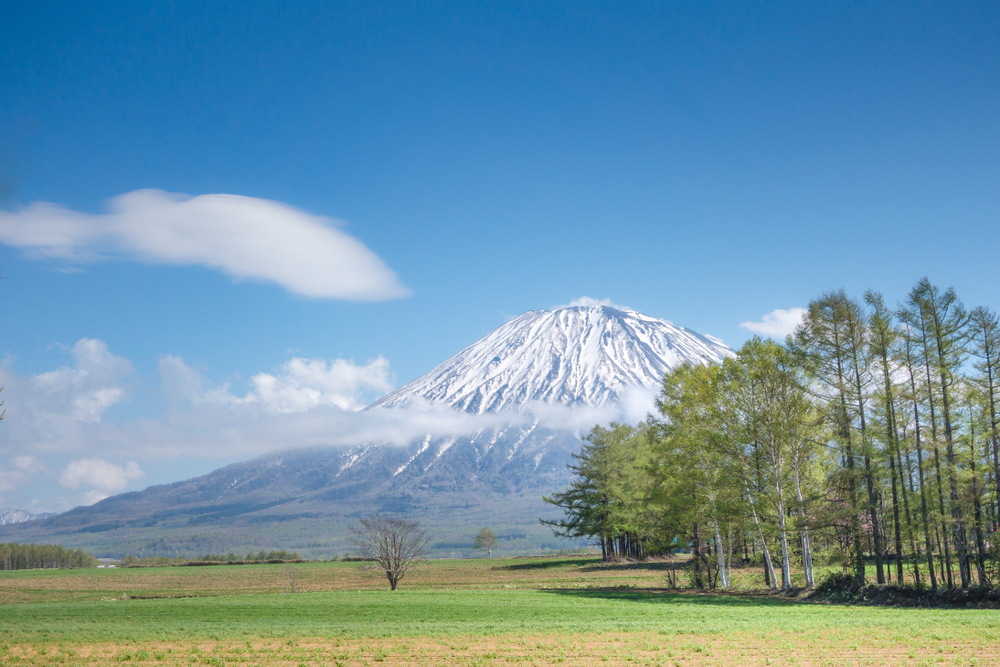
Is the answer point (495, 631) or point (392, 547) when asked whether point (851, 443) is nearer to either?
point (495, 631)

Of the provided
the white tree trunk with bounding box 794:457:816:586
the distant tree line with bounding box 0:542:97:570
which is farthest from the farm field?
the distant tree line with bounding box 0:542:97:570

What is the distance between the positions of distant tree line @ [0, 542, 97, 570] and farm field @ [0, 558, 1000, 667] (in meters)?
91.8

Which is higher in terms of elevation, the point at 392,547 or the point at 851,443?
the point at 851,443

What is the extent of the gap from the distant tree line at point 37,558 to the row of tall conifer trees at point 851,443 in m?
110

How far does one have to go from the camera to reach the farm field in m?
17.4

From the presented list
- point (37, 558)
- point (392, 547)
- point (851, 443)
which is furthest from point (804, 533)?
point (37, 558)

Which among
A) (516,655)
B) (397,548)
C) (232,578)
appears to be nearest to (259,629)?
(516,655)

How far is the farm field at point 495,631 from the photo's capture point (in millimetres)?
17422

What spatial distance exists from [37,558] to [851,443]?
127151 millimetres

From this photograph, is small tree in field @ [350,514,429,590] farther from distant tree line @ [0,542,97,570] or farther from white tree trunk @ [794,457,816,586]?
distant tree line @ [0,542,97,570]

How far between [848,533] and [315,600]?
2464 cm

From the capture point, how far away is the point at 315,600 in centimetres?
3406

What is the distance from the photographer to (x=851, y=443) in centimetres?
2809

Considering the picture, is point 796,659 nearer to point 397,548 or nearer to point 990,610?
point 990,610
